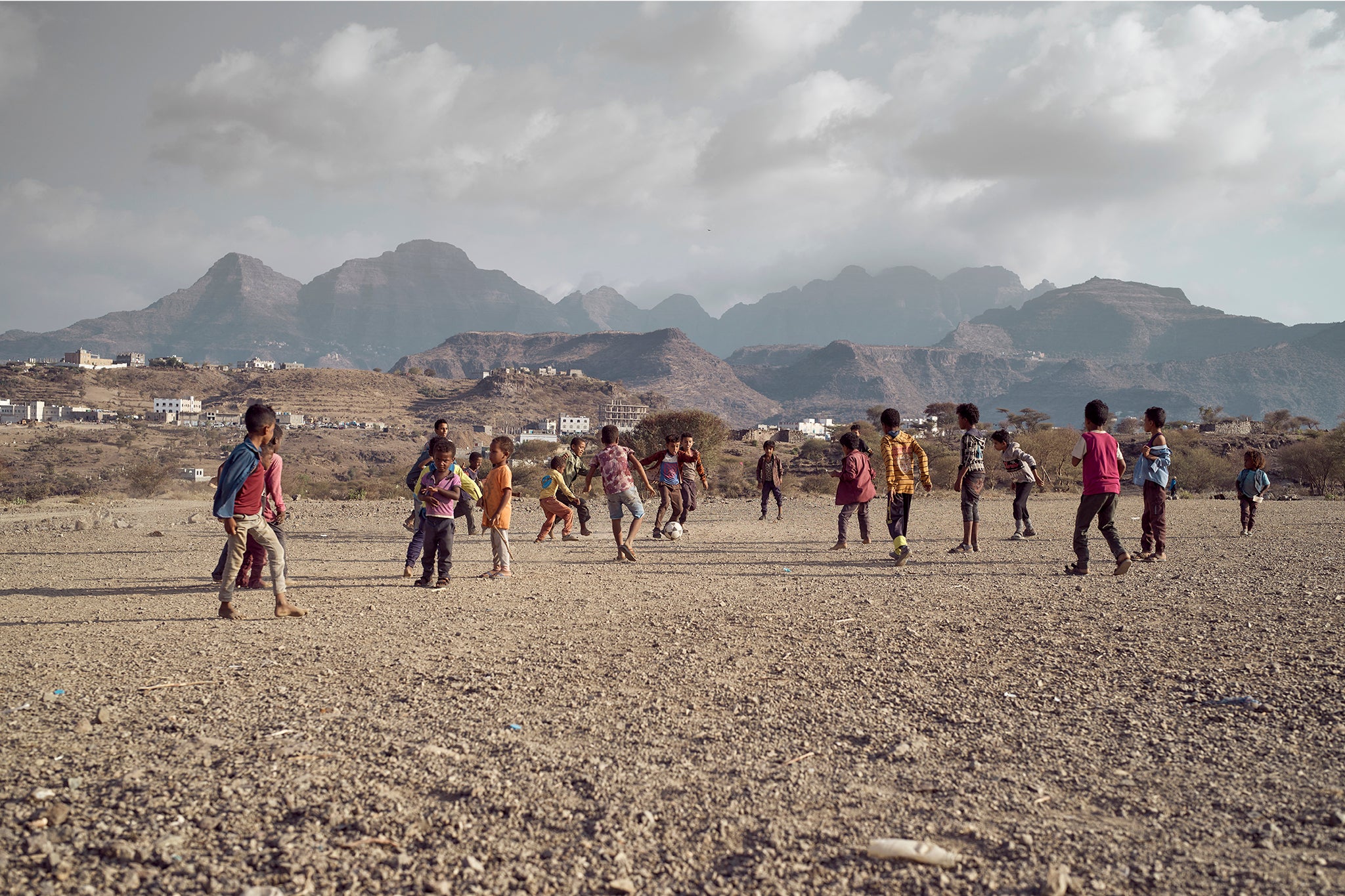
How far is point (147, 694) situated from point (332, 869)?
2610 mm

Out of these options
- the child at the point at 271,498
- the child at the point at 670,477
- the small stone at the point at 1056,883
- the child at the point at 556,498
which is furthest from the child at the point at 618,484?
the small stone at the point at 1056,883

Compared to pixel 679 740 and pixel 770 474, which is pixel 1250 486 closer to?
pixel 770 474

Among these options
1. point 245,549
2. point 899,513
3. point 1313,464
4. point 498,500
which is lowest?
point 245,549

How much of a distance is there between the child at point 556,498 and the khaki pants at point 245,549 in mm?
4419

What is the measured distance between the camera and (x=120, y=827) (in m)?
2.91

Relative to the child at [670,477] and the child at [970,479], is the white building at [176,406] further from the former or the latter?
the child at [970,479]

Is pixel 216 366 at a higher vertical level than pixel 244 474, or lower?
higher

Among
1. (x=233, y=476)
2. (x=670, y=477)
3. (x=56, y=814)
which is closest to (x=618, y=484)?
(x=670, y=477)

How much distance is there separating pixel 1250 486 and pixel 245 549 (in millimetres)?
14602

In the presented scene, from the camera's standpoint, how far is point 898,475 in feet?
33.5

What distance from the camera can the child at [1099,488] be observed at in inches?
342

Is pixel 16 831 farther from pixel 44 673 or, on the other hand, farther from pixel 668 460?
pixel 668 460

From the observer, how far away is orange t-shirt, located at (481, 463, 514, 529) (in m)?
8.88

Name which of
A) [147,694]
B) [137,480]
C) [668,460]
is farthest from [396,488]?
[147,694]
